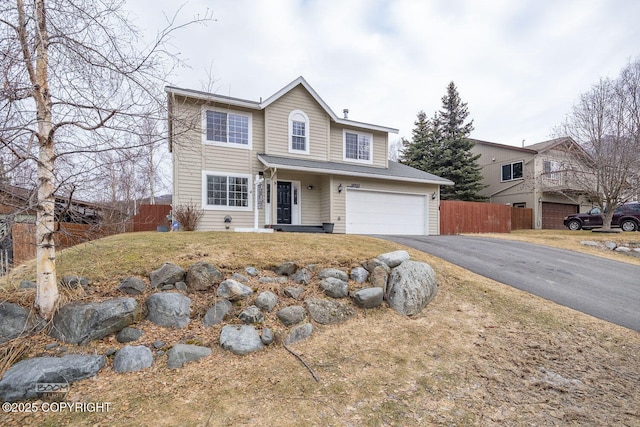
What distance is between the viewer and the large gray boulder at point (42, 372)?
9.56ft

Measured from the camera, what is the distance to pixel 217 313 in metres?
4.27

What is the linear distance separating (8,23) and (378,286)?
593cm

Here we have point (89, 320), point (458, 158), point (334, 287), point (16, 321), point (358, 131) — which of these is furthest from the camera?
point (458, 158)

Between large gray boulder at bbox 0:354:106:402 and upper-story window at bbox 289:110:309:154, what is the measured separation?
10495mm

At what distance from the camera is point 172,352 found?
3.58 metres

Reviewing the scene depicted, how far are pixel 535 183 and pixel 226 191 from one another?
2112cm

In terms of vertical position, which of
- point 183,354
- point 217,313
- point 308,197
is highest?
point 308,197

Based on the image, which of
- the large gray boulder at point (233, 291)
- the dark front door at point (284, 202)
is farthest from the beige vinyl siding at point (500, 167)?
the large gray boulder at point (233, 291)

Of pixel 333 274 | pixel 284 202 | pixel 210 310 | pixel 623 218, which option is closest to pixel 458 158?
pixel 623 218

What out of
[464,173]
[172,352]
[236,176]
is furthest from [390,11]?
[464,173]

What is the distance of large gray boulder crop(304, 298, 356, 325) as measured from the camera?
15.0 ft

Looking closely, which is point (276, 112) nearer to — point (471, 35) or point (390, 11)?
point (390, 11)

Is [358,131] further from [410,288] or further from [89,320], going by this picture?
[89,320]

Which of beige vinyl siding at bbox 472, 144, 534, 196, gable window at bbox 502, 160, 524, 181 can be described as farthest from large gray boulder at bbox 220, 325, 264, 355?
gable window at bbox 502, 160, 524, 181
